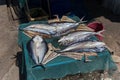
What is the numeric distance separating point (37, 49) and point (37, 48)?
0.11 feet

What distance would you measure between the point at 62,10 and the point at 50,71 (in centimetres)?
324

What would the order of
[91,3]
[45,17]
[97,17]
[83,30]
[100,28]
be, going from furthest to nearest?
[91,3] < [97,17] < [45,17] < [100,28] < [83,30]

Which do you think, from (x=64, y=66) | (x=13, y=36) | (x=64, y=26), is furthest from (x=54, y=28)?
(x=13, y=36)

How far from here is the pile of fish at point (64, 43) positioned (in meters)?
4.80

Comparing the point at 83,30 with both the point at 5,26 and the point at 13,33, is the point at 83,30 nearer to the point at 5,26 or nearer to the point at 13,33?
the point at 13,33

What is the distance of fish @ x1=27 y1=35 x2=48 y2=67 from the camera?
4.75 m

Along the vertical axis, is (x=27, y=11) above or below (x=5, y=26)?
above

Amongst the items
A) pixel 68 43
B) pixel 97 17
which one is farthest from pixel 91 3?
pixel 68 43

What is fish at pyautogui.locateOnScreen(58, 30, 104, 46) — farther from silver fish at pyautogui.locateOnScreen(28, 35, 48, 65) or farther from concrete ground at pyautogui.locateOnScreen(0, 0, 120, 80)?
concrete ground at pyautogui.locateOnScreen(0, 0, 120, 80)

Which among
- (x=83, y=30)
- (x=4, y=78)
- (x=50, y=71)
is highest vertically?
(x=83, y=30)

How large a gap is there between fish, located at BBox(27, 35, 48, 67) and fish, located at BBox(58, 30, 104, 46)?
0.35 meters

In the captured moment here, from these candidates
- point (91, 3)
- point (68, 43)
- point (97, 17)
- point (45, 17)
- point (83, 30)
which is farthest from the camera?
point (91, 3)

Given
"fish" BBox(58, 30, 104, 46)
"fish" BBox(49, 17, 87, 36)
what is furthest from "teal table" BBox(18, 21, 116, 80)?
"fish" BBox(49, 17, 87, 36)

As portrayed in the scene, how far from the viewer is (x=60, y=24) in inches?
221
